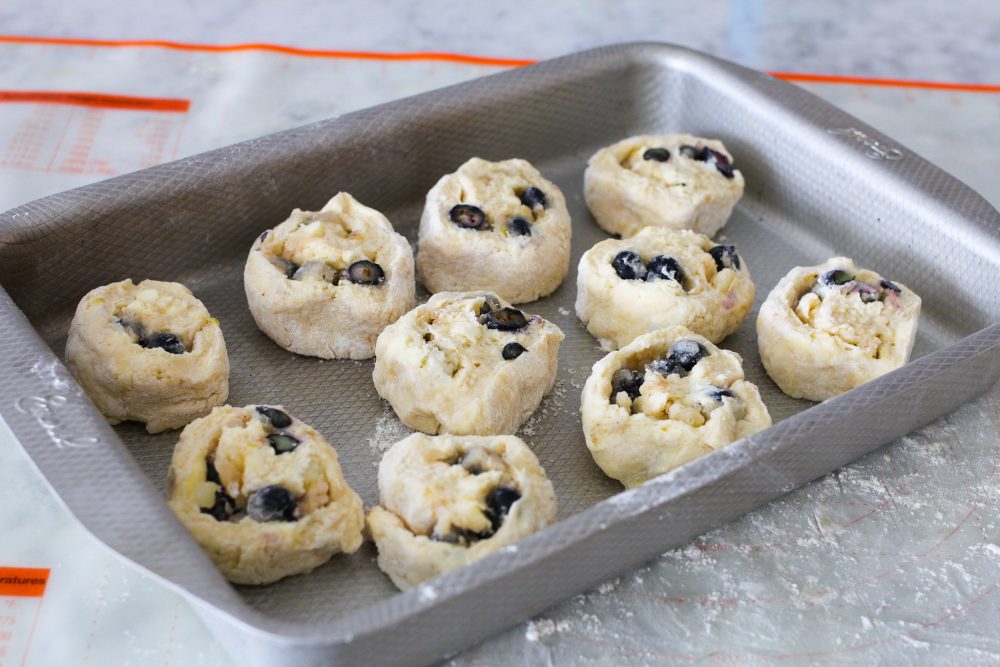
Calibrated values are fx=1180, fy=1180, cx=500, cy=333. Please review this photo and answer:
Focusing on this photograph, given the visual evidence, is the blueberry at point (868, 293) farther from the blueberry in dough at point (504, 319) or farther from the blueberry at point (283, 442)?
the blueberry at point (283, 442)

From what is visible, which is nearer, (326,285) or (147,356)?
(147,356)

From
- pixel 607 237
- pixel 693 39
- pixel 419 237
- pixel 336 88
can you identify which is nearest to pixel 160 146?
pixel 336 88

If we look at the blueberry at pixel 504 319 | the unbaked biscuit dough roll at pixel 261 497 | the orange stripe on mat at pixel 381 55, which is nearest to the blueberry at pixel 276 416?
the unbaked biscuit dough roll at pixel 261 497

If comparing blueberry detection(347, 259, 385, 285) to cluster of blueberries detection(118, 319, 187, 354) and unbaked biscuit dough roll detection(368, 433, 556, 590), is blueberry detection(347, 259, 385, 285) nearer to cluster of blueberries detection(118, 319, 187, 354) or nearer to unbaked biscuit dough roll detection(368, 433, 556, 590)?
cluster of blueberries detection(118, 319, 187, 354)

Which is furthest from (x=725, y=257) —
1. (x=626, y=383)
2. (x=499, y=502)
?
(x=499, y=502)

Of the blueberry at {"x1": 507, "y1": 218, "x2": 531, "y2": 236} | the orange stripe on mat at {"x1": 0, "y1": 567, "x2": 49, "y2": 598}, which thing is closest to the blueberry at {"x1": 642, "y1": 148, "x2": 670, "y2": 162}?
the blueberry at {"x1": 507, "y1": 218, "x2": 531, "y2": 236}

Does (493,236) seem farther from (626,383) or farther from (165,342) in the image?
(165,342)

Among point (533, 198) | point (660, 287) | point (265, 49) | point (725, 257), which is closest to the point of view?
point (660, 287)
